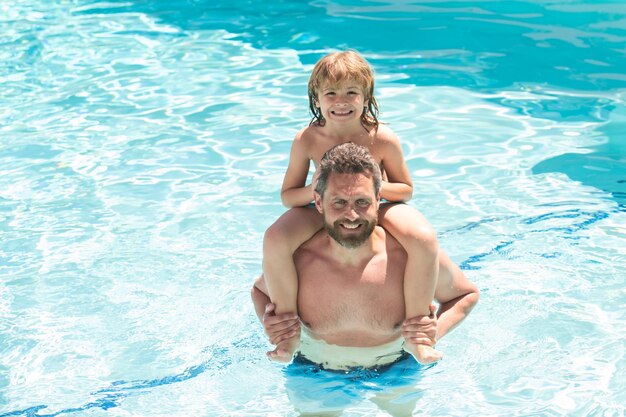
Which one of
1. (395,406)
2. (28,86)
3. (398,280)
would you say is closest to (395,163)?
(398,280)

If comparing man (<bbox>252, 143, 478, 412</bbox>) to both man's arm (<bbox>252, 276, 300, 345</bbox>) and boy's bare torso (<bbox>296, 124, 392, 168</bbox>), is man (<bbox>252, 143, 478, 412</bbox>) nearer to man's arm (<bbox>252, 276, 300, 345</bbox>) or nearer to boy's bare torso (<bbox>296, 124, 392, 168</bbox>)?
man's arm (<bbox>252, 276, 300, 345</bbox>)

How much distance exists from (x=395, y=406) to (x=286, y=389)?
1.73ft

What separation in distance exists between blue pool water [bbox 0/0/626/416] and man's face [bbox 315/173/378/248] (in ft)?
3.10

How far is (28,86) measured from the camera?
9.54 metres

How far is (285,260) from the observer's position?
13.6 ft

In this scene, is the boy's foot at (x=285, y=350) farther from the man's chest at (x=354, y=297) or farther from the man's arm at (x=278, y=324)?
the man's chest at (x=354, y=297)

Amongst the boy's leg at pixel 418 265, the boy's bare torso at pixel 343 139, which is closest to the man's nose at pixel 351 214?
the boy's leg at pixel 418 265

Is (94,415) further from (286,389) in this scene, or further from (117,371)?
(286,389)

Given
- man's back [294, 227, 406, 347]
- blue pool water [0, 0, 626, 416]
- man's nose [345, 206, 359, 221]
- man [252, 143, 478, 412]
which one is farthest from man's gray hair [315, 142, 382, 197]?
blue pool water [0, 0, 626, 416]

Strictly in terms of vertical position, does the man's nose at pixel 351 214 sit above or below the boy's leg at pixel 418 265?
above

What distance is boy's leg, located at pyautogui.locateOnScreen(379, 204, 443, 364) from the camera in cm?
405

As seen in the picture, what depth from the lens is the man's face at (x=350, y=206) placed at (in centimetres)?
389

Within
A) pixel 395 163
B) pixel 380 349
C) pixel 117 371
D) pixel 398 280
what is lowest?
pixel 117 371

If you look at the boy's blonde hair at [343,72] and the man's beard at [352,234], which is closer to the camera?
the man's beard at [352,234]
